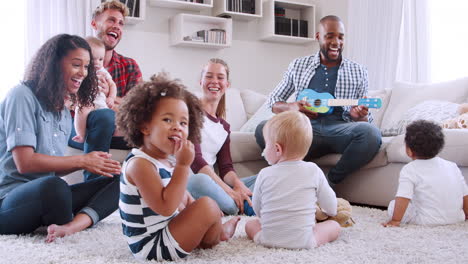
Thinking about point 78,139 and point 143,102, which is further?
point 78,139

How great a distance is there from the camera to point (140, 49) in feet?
14.3

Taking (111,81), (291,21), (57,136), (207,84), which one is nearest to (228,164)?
(207,84)

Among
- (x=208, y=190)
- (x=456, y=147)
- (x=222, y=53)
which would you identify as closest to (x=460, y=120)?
(x=456, y=147)

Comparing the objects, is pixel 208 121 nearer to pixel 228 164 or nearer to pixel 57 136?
pixel 228 164

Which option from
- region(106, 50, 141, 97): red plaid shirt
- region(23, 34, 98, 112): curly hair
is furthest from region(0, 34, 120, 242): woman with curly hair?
region(106, 50, 141, 97): red plaid shirt

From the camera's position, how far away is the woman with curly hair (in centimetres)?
158

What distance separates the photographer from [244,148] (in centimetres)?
291

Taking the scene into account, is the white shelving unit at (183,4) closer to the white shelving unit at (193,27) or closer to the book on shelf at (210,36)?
the white shelving unit at (193,27)

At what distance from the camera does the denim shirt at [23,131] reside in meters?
1.58

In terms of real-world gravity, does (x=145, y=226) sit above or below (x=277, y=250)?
above

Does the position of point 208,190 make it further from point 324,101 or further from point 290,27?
point 290,27

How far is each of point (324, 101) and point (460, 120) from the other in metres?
0.72

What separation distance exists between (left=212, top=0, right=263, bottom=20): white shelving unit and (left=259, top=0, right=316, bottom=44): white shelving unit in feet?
0.40

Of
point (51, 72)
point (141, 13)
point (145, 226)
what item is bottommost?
point (145, 226)
